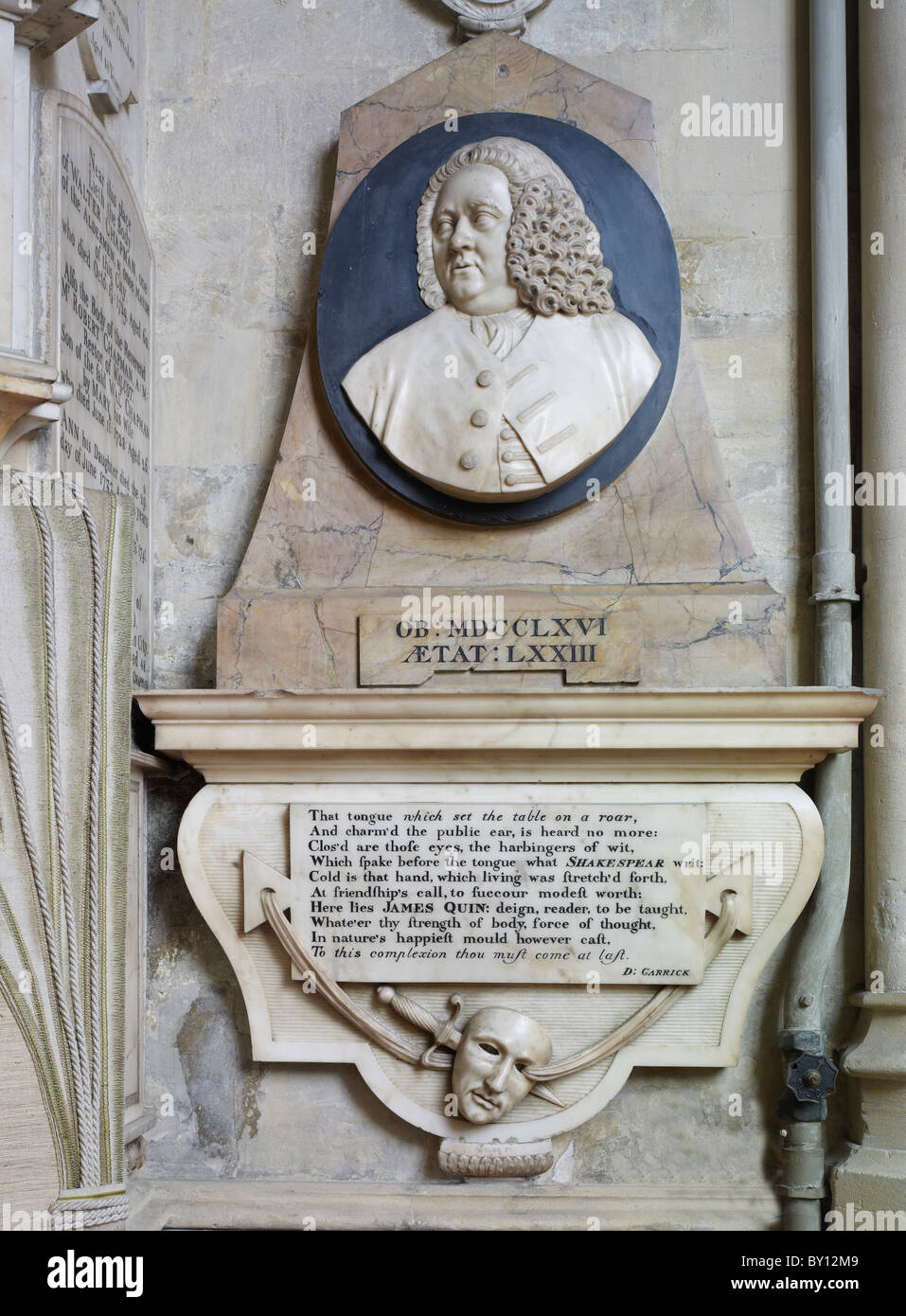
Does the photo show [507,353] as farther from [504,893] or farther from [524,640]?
[504,893]

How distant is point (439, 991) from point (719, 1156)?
0.84 m

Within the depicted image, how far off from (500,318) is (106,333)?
1020 mm

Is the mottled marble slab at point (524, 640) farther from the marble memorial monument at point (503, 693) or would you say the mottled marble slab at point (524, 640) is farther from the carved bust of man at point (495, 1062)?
the carved bust of man at point (495, 1062)

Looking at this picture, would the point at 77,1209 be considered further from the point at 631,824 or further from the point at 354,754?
the point at 631,824

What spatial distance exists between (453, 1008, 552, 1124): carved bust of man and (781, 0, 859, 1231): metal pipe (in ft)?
2.18

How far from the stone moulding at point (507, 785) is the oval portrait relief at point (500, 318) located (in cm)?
61

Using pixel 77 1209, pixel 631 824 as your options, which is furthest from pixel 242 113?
pixel 77 1209

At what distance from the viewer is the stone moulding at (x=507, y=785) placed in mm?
3205

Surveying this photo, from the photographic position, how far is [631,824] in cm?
328

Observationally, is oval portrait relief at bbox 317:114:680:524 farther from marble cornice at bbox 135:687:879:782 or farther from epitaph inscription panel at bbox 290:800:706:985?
epitaph inscription panel at bbox 290:800:706:985

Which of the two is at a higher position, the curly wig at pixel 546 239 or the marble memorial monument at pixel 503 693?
the curly wig at pixel 546 239

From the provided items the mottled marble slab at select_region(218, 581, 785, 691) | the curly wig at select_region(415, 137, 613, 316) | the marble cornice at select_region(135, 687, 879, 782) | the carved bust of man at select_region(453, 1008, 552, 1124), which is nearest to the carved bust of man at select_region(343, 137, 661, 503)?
the curly wig at select_region(415, 137, 613, 316)

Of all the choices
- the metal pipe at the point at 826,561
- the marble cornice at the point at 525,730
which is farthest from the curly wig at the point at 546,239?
the marble cornice at the point at 525,730

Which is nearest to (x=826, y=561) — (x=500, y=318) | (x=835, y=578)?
(x=835, y=578)
